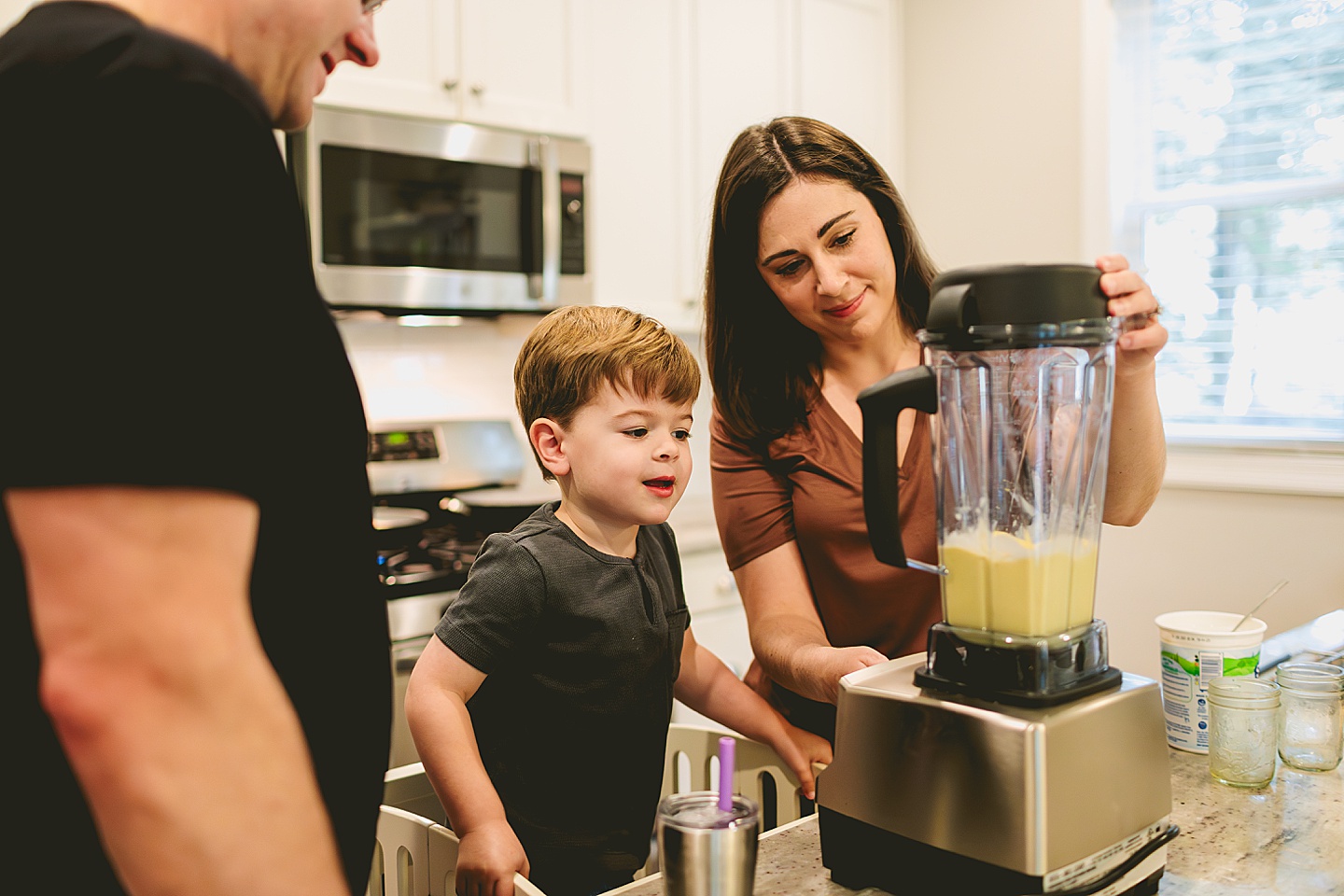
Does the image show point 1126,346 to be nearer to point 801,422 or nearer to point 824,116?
point 801,422

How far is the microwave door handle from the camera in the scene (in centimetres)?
270

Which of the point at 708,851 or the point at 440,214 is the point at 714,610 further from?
the point at 708,851

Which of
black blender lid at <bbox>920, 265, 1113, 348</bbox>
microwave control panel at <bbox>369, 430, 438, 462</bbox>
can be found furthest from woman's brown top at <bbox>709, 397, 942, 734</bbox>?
microwave control panel at <bbox>369, 430, 438, 462</bbox>

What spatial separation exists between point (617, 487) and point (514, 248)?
5.58 feet

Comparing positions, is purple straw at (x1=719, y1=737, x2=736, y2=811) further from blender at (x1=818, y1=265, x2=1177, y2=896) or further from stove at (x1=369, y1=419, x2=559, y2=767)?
stove at (x1=369, y1=419, x2=559, y2=767)

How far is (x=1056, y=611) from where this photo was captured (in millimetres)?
826

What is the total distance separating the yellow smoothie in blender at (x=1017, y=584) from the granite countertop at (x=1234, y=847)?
236 mm

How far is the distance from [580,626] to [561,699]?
0.08 m

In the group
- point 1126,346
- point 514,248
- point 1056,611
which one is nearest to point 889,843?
point 1056,611

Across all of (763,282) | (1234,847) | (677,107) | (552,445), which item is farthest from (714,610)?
(1234,847)

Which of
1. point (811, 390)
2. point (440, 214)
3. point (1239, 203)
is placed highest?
point (1239, 203)

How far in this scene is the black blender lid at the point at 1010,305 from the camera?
786mm

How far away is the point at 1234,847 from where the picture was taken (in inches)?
35.8

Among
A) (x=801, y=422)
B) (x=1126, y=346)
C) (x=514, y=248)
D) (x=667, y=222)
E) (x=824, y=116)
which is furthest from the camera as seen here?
(x=824, y=116)
